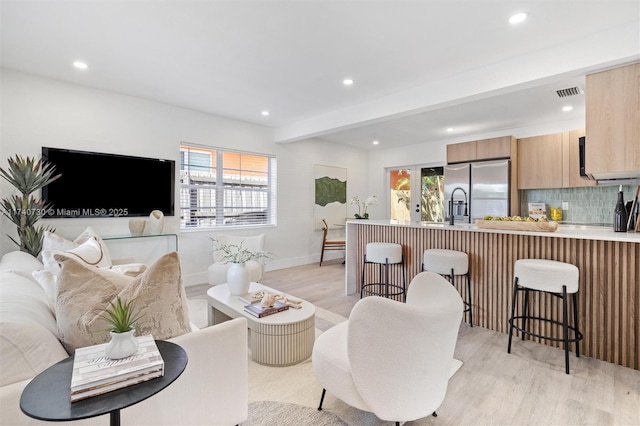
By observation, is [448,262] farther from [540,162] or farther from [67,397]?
[540,162]

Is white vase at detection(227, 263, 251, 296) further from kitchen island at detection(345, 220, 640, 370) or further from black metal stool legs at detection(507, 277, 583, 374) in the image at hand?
black metal stool legs at detection(507, 277, 583, 374)

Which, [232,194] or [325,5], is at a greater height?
[325,5]

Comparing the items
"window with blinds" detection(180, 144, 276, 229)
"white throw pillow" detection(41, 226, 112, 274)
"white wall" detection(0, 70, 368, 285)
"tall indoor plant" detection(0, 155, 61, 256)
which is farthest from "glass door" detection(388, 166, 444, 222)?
"tall indoor plant" detection(0, 155, 61, 256)

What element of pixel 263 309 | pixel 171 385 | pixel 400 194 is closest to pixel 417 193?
pixel 400 194

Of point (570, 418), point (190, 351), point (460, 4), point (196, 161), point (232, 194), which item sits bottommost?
point (570, 418)

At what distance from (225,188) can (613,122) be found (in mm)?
4766

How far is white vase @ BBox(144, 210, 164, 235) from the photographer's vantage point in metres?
3.90

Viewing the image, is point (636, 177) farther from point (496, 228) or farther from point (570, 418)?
point (570, 418)

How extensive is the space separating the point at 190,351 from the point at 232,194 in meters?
4.07

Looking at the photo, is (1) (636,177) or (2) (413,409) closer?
(2) (413,409)

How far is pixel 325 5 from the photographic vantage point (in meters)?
2.11

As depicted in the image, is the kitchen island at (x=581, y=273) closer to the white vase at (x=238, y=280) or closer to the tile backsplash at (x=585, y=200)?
the white vase at (x=238, y=280)

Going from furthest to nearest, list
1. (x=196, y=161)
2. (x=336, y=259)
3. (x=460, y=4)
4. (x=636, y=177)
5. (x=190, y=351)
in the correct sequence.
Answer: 1. (x=336, y=259)
2. (x=196, y=161)
3. (x=636, y=177)
4. (x=460, y=4)
5. (x=190, y=351)

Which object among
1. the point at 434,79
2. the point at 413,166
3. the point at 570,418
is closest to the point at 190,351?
the point at 570,418
